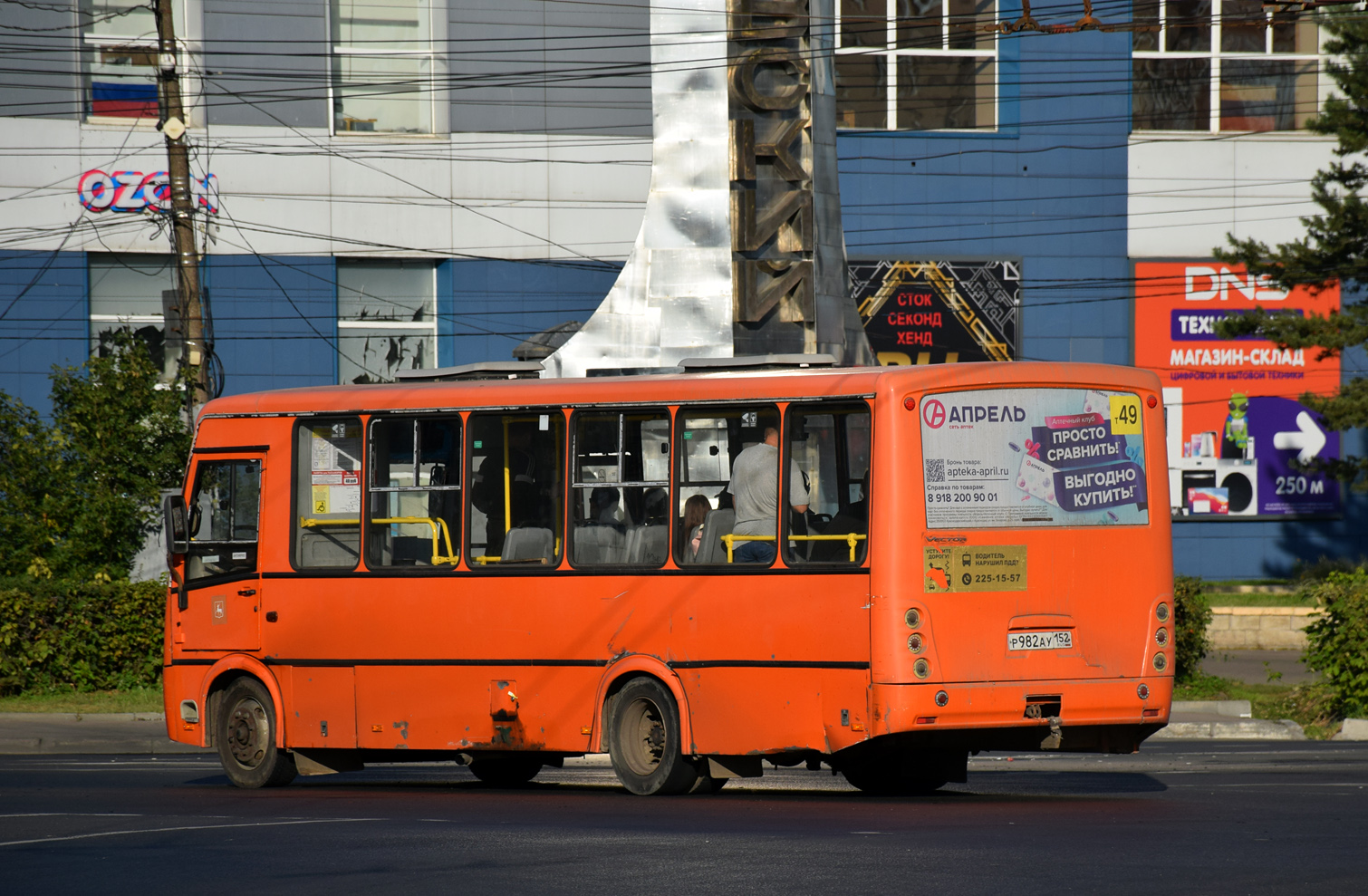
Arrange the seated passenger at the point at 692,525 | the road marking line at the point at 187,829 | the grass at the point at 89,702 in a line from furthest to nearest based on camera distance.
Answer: the grass at the point at 89,702 < the seated passenger at the point at 692,525 < the road marking line at the point at 187,829

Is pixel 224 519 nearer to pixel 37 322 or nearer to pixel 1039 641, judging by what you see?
pixel 1039 641

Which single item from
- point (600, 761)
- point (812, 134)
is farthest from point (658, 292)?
point (600, 761)

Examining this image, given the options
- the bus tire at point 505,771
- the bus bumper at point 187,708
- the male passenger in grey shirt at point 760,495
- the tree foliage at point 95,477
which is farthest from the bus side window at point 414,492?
the tree foliage at point 95,477

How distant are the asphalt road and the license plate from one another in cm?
100

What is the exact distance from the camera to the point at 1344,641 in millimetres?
18312

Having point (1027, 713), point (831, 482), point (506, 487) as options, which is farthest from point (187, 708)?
point (1027, 713)

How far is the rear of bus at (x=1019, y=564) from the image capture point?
11297mm

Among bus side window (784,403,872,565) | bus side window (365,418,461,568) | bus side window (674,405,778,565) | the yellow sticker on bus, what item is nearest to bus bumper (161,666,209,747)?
bus side window (365,418,461,568)

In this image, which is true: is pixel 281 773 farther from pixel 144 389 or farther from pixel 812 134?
pixel 812 134

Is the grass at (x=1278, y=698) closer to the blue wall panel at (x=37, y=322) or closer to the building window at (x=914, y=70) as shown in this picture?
the building window at (x=914, y=70)

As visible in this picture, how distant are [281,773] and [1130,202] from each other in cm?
2822

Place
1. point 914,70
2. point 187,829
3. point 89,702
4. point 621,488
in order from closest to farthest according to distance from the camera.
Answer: point 187,829, point 621,488, point 89,702, point 914,70

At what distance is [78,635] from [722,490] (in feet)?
43.5

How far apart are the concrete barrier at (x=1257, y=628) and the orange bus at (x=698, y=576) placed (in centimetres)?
1997
